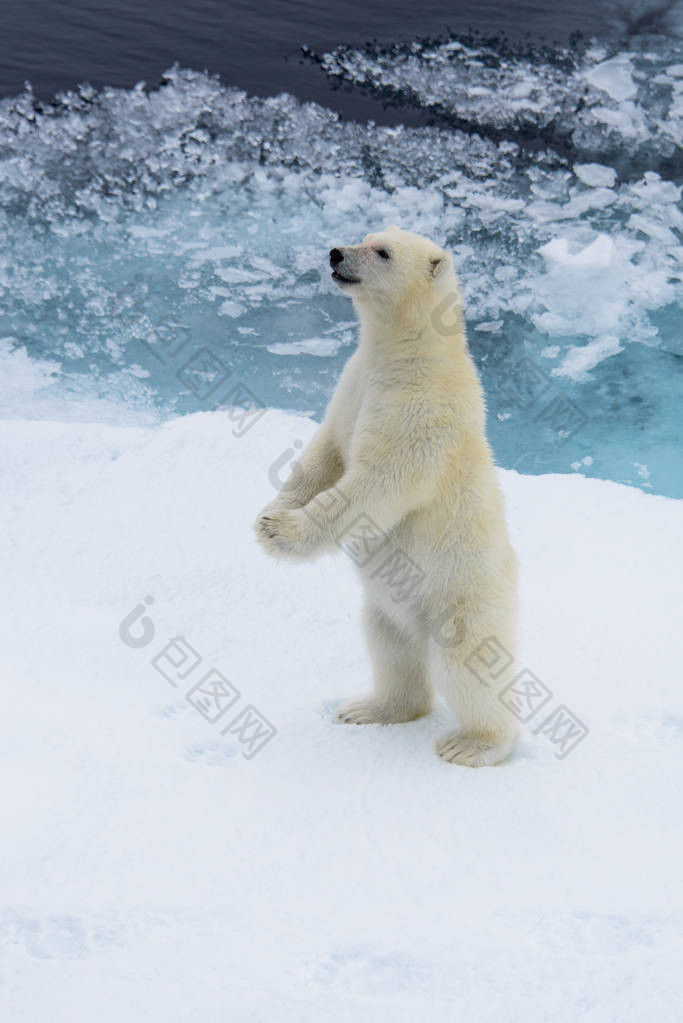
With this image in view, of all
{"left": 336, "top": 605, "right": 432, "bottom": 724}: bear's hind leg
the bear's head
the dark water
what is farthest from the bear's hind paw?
the dark water

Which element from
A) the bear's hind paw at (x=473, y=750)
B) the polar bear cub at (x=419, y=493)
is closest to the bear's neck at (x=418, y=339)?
the polar bear cub at (x=419, y=493)

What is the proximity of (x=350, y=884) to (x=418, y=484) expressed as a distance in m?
0.80

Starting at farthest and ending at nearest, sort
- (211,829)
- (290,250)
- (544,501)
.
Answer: (290,250), (544,501), (211,829)

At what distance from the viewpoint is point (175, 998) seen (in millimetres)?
1815

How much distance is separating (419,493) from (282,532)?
0.30m

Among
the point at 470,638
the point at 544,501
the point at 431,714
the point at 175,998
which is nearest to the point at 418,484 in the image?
the point at 470,638

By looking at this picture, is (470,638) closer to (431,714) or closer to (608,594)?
(431,714)

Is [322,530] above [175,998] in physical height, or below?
above

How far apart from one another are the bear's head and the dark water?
17.0ft

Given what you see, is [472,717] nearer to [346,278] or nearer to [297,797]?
[297,797]

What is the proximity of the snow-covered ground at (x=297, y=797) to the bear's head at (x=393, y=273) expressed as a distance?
1.01m

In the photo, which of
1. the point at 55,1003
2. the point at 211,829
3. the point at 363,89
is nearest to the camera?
the point at 55,1003

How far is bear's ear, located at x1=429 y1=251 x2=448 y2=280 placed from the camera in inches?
91.2

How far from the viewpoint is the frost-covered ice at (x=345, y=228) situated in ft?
17.0
